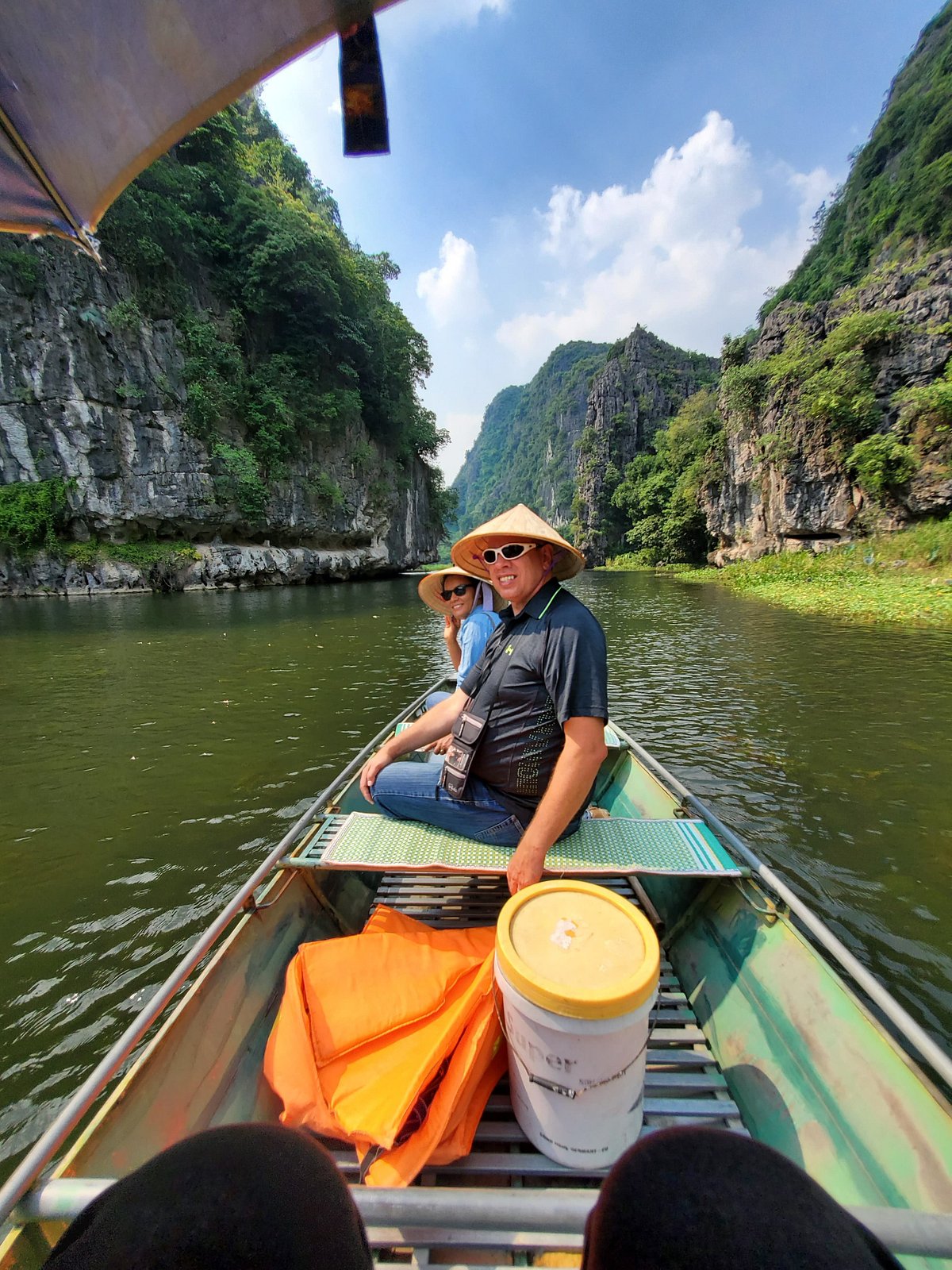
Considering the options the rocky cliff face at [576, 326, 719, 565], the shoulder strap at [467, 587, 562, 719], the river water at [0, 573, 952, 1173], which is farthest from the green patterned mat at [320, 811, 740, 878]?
the rocky cliff face at [576, 326, 719, 565]

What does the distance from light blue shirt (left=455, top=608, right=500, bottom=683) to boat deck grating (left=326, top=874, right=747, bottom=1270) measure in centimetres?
216

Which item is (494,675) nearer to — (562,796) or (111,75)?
(562,796)

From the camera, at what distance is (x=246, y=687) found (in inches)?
344

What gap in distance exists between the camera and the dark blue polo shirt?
6.82 feet

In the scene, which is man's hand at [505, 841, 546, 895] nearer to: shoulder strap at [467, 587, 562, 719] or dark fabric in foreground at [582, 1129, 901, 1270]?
shoulder strap at [467, 587, 562, 719]

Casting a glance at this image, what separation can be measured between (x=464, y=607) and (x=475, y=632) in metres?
0.67

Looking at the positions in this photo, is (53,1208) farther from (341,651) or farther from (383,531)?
(383,531)

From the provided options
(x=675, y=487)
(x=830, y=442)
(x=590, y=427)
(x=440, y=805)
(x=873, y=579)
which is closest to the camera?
(x=440, y=805)

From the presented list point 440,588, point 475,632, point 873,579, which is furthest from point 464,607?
point 873,579

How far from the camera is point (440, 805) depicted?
267cm

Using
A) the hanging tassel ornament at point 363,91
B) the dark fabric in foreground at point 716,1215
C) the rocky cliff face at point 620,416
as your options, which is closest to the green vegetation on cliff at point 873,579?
the hanging tassel ornament at point 363,91

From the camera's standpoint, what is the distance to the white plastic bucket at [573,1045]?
4.21 feet

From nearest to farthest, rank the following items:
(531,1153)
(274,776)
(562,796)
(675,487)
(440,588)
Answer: (531,1153), (562,796), (440,588), (274,776), (675,487)

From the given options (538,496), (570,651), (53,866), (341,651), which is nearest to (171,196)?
(341,651)
